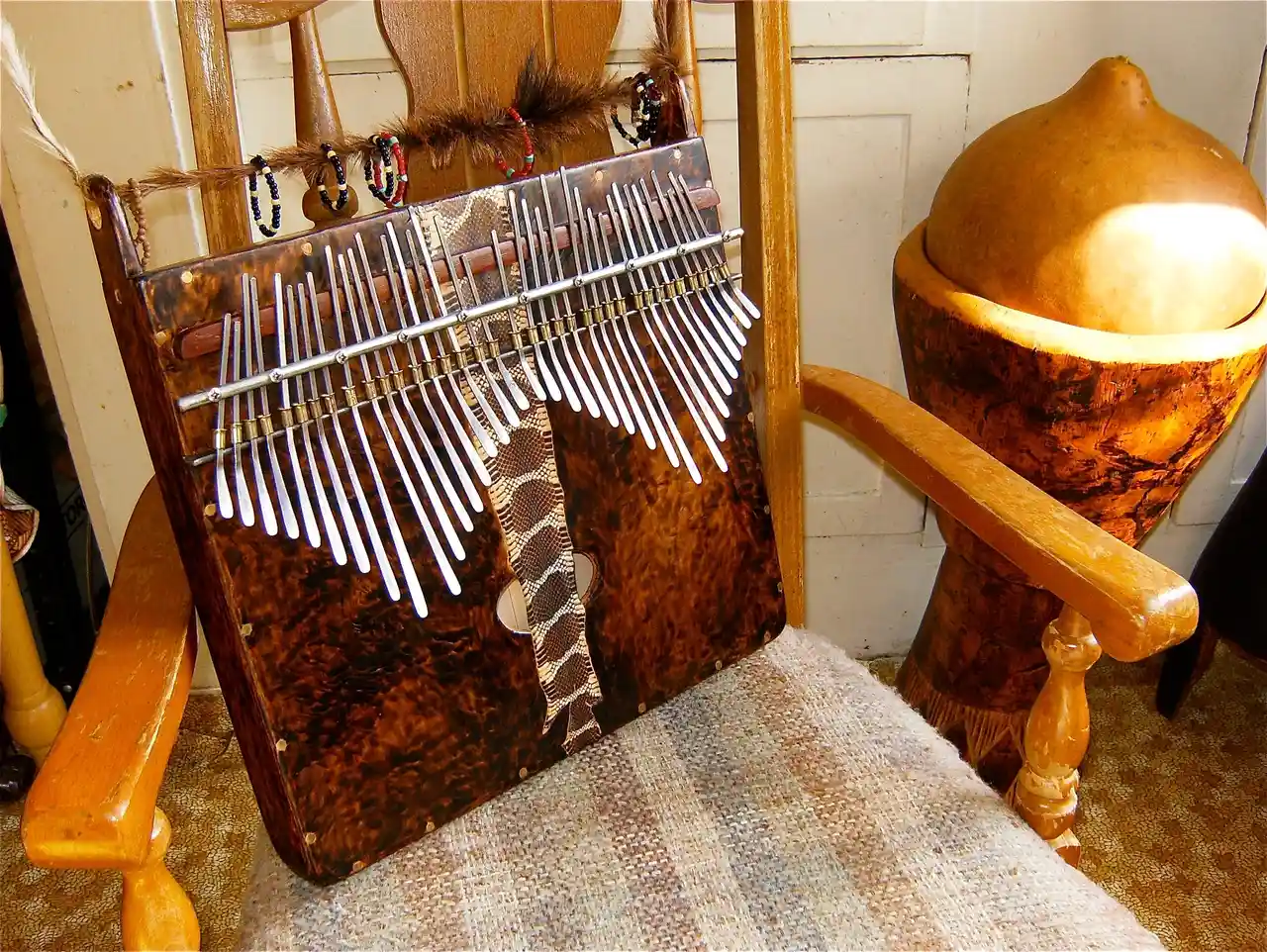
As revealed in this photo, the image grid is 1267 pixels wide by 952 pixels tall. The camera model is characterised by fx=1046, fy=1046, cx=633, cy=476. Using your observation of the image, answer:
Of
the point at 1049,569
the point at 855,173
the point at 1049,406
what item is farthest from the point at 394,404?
the point at 855,173

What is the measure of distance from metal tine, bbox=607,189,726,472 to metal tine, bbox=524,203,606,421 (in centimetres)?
6

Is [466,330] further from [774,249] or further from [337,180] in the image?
[774,249]

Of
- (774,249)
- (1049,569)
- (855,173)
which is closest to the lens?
(1049,569)

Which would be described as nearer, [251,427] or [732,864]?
[251,427]

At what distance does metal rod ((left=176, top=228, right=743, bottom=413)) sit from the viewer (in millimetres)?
628

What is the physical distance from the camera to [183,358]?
620 mm

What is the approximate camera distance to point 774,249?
3.05 ft

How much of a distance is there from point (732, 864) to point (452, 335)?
422mm

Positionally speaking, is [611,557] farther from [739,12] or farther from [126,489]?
[126,489]

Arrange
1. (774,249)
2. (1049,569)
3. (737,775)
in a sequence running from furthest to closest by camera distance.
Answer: (774,249)
(737,775)
(1049,569)

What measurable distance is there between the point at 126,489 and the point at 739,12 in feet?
3.48

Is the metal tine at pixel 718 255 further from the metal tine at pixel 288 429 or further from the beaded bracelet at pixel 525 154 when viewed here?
the metal tine at pixel 288 429

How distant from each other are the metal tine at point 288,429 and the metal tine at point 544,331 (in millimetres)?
170

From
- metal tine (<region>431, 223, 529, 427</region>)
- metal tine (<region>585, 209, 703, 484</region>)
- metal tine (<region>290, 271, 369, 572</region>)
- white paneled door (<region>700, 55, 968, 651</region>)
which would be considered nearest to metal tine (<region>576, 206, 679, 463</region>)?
metal tine (<region>585, 209, 703, 484</region>)
